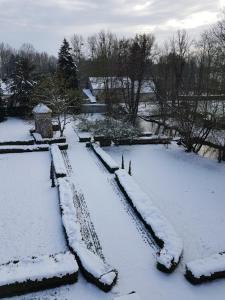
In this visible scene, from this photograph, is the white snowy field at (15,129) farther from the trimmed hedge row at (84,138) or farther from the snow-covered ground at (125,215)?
the snow-covered ground at (125,215)

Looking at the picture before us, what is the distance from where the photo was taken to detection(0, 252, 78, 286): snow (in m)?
8.30

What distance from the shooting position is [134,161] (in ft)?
67.8

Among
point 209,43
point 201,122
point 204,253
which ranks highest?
point 209,43

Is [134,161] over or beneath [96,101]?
beneath

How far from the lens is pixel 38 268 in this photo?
8656mm

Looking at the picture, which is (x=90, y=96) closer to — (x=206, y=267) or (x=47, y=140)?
(x=47, y=140)

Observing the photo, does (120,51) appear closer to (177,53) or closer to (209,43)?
(177,53)

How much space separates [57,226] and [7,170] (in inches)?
324

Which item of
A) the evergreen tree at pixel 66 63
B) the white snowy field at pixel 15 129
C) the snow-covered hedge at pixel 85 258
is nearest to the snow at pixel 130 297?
the snow-covered hedge at pixel 85 258

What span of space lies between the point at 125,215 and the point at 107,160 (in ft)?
22.9

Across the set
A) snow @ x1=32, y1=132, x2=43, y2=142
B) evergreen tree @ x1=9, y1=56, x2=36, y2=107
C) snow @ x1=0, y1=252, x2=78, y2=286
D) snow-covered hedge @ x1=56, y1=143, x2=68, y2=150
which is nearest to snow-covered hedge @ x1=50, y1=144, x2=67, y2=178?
snow-covered hedge @ x1=56, y1=143, x2=68, y2=150

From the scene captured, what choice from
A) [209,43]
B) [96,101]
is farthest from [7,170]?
[96,101]

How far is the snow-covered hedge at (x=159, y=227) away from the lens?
9.24 meters

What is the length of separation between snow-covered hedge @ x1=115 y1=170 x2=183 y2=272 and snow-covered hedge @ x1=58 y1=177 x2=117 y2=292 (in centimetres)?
170
